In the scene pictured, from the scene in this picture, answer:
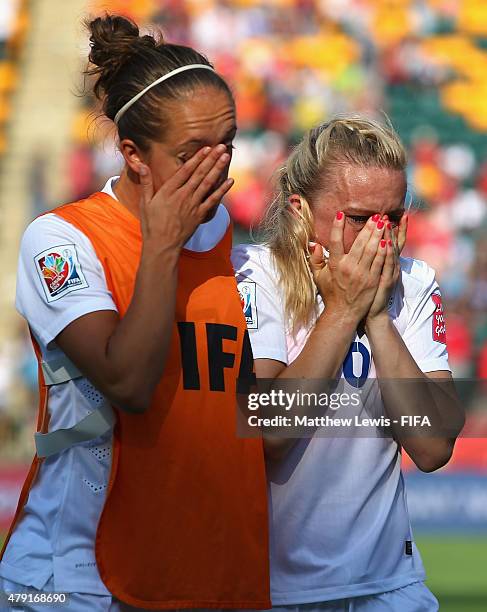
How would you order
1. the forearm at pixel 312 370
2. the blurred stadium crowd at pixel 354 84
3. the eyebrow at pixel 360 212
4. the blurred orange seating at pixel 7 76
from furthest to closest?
the blurred orange seating at pixel 7 76 < the blurred stadium crowd at pixel 354 84 < the eyebrow at pixel 360 212 < the forearm at pixel 312 370

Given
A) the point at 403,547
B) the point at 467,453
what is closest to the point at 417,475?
the point at 467,453

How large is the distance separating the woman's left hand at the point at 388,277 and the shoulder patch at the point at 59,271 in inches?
25.5

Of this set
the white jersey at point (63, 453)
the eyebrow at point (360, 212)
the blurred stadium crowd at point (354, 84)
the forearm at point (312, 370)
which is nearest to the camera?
the white jersey at point (63, 453)

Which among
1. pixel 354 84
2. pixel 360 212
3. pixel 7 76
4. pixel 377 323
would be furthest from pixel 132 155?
pixel 7 76

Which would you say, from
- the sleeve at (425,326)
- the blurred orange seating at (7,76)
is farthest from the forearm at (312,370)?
the blurred orange seating at (7,76)

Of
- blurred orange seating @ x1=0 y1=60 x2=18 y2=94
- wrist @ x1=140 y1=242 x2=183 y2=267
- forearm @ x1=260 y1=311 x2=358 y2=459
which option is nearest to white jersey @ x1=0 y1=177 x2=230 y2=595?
wrist @ x1=140 y1=242 x2=183 y2=267

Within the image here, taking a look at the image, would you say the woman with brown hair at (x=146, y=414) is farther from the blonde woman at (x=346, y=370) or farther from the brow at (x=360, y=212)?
the brow at (x=360, y=212)

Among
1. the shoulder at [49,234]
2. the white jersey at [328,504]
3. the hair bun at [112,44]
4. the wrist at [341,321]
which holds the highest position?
the hair bun at [112,44]

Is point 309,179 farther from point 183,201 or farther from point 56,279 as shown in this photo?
point 56,279

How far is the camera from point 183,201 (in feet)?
6.71

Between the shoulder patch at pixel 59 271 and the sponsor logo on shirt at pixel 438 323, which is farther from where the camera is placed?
the sponsor logo on shirt at pixel 438 323

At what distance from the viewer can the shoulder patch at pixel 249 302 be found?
7.54 feet

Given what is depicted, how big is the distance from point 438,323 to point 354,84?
10.1 meters

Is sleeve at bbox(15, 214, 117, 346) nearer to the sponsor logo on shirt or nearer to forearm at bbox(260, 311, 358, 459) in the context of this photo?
forearm at bbox(260, 311, 358, 459)
